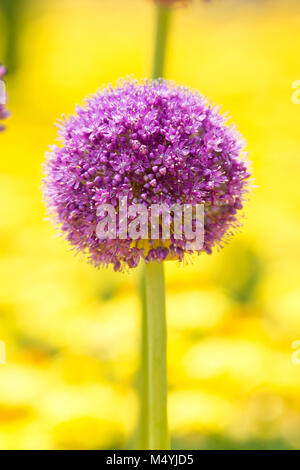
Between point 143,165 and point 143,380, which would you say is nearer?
point 143,165

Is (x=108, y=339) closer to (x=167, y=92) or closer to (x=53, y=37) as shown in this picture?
(x=167, y=92)

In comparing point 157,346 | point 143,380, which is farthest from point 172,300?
point 157,346

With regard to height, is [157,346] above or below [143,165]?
below

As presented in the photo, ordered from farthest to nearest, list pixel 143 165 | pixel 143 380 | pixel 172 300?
pixel 172 300
pixel 143 380
pixel 143 165

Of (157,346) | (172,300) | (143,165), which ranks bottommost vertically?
(157,346)

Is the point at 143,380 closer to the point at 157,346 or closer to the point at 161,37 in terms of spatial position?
the point at 157,346

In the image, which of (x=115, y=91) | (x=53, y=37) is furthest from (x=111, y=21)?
(x=115, y=91)
